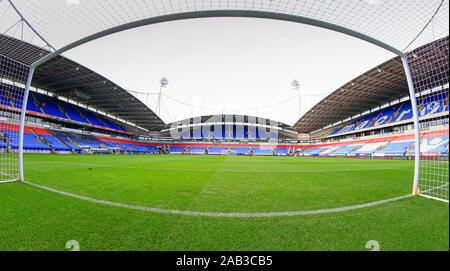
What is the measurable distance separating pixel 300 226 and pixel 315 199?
55.1 inches

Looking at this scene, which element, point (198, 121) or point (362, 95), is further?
point (198, 121)

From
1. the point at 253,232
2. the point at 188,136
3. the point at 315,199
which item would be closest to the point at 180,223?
the point at 253,232

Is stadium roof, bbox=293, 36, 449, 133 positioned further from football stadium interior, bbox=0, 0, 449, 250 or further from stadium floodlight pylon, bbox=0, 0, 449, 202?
football stadium interior, bbox=0, 0, 449, 250

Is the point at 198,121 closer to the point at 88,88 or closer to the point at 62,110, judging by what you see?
the point at 88,88

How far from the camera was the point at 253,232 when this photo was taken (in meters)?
1.73

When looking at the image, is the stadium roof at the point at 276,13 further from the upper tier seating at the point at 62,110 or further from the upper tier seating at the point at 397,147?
the upper tier seating at the point at 62,110

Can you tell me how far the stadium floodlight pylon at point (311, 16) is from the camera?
3.29 m

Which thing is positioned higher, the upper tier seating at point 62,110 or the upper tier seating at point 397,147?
the upper tier seating at point 62,110

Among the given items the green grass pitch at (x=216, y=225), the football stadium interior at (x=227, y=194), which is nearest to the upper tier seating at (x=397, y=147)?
the football stadium interior at (x=227, y=194)

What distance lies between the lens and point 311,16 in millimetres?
3473

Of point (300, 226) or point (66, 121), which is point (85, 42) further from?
point (66, 121)

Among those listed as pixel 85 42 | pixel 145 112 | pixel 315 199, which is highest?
pixel 145 112

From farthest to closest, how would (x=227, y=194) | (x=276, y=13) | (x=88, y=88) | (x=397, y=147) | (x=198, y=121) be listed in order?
(x=198, y=121) → (x=88, y=88) → (x=397, y=147) → (x=276, y=13) → (x=227, y=194)

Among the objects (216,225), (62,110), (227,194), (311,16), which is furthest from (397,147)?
(62,110)
